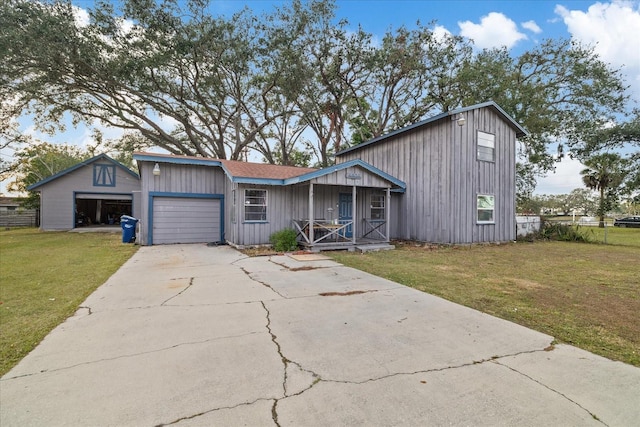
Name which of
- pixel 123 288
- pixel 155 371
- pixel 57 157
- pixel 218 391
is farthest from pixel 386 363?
pixel 57 157

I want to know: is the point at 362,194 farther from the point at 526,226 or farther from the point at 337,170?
the point at 526,226

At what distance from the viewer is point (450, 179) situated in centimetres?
1168

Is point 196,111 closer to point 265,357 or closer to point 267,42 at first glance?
point 267,42

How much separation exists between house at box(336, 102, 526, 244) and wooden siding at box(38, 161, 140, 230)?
18.3m

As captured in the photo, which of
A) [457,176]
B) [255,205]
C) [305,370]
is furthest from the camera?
[457,176]

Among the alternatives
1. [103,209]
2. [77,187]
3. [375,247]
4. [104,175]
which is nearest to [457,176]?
[375,247]

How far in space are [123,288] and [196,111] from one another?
63.3 feet

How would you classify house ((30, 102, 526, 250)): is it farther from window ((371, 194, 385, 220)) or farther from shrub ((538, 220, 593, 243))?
shrub ((538, 220, 593, 243))

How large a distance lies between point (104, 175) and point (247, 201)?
13749 millimetres

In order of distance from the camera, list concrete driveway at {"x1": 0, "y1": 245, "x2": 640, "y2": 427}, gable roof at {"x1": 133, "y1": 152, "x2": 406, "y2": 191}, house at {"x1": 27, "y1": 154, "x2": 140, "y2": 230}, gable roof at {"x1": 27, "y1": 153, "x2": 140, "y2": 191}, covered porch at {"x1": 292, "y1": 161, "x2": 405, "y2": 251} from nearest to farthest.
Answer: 1. concrete driveway at {"x1": 0, "y1": 245, "x2": 640, "y2": 427}
2. gable roof at {"x1": 133, "y1": 152, "x2": 406, "y2": 191}
3. covered porch at {"x1": 292, "y1": 161, "x2": 405, "y2": 251}
4. gable roof at {"x1": 27, "y1": 153, "x2": 140, "y2": 191}
5. house at {"x1": 27, "y1": 154, "x2": 140, "y2": 230}

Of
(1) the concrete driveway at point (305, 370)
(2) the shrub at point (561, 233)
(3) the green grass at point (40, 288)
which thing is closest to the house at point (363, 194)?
(2) the shrub at point (561, 233)

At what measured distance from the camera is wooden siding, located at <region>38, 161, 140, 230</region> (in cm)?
1844

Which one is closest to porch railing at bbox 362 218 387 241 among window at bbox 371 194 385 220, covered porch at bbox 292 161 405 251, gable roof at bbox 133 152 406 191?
covered porch at bbox 292 161 405 251

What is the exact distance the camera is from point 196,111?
21.8 metres
